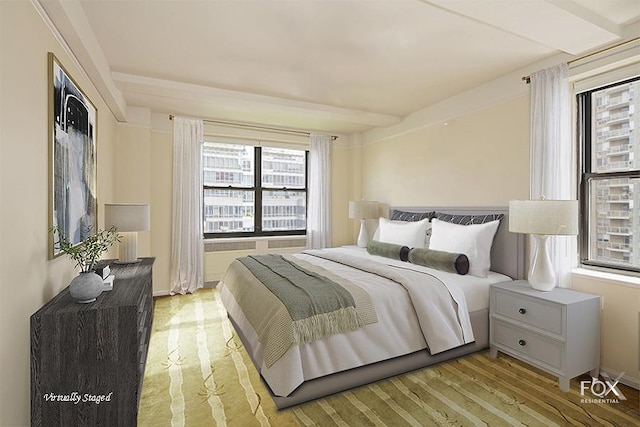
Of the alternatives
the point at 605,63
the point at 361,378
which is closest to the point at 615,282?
the point at 605,63

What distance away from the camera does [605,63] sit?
2484 mm

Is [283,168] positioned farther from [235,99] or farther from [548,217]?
[548,217]

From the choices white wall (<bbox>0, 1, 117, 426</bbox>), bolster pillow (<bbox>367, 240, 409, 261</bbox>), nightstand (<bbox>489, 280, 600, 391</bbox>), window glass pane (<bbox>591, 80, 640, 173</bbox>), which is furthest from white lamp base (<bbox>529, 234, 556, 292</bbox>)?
white wall (<bbox>0, 1, 117, 426</bbox>)

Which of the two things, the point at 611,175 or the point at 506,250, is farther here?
the point at 506,250

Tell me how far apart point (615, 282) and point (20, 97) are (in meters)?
3.86

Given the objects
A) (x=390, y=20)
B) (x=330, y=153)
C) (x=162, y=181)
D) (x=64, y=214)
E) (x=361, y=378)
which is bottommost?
(x=361, y=378)

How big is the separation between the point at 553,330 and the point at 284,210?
4.04 metres

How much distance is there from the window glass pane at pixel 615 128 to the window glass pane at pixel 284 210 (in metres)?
3.93

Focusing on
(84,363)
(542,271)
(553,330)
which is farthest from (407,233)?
(84,363)

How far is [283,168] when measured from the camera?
5.50 metres

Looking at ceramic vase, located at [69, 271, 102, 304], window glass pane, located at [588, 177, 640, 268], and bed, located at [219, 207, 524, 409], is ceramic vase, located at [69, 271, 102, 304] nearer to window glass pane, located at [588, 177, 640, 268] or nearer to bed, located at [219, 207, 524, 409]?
bed, located at [219, 207, 524, 409]

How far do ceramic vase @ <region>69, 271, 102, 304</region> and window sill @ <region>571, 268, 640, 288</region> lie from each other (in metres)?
3.42

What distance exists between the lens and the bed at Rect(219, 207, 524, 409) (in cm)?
202

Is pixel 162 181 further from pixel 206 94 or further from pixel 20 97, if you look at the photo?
pixel 20 97
